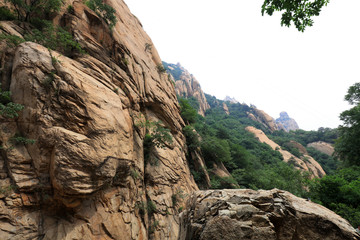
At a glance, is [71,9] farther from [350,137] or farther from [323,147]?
[323,147]

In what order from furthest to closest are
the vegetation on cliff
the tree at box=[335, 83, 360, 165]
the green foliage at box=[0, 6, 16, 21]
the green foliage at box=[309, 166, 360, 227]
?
the tree at box=[335, 83, 360, 165], the vegetation on cliff, the green foliage at box=[0, 6, 16, 21], the green foliage at box=[309, 166, 360, 227]

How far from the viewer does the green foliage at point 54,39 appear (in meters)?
9.30

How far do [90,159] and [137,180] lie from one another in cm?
439

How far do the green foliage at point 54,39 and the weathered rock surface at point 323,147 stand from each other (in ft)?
215

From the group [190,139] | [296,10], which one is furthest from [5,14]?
[190,139]

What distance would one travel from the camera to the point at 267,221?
147 inches

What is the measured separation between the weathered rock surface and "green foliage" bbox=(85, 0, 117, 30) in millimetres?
63922

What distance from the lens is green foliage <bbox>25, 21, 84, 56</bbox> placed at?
930cm

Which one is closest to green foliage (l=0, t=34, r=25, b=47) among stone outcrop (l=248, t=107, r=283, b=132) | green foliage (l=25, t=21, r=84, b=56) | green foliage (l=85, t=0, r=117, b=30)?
green foliage (l=25, t=21, r=84, b=56)

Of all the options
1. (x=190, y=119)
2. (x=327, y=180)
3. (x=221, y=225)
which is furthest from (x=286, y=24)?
(x=190, y=119)

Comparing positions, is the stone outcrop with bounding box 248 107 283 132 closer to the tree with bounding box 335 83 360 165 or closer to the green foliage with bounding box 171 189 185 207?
the tree with bounding box 335 83 360 165

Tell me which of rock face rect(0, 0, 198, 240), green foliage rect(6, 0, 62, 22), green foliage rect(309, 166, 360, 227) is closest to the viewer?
rock face rect(0, 0, 198, 240)

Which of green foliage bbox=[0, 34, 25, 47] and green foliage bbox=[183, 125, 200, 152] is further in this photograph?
green foliage bbox=[183, 125, 200, 152]

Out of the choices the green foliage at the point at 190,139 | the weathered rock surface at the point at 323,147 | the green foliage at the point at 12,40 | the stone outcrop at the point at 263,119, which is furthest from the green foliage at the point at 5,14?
Answer: the stone outcrop at the point at 263,119
